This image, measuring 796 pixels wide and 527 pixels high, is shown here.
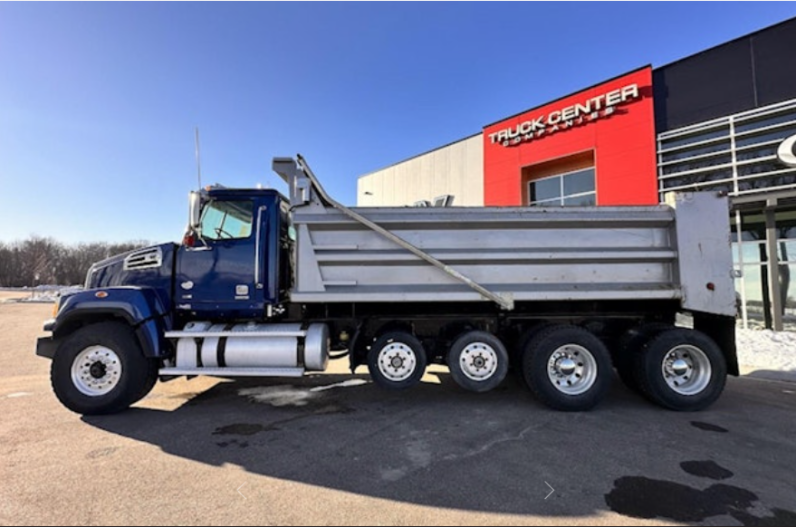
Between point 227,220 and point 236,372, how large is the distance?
2.04 metres

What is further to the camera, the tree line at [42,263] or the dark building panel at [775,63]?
the tree line at [42,263]

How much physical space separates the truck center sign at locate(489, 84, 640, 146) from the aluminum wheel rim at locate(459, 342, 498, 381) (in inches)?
472

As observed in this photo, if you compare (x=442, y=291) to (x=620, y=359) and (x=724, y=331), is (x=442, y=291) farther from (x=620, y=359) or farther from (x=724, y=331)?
(x=724, y=331)

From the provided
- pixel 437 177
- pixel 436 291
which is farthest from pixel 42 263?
pixel 436 291

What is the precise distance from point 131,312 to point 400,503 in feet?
13.4

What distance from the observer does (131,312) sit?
503 cm

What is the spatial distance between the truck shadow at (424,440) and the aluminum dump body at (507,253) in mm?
1454

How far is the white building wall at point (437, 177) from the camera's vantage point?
17797 millimetres

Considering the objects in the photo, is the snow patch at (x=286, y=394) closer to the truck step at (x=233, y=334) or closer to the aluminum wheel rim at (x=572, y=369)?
the truck step at (x=233, y=334)

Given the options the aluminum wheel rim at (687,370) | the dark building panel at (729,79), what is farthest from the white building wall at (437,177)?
the aluminum wheel rim at (687,370)

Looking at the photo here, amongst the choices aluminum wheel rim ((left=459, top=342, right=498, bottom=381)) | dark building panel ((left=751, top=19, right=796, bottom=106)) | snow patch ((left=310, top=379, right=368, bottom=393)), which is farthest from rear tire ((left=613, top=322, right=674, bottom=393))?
dark building panel ((left=751, top=19, right=796, bottom=106))

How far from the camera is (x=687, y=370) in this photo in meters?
5.27

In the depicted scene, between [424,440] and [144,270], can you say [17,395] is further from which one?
[424,440]

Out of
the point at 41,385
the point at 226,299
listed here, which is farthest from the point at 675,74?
the point at 41,385
